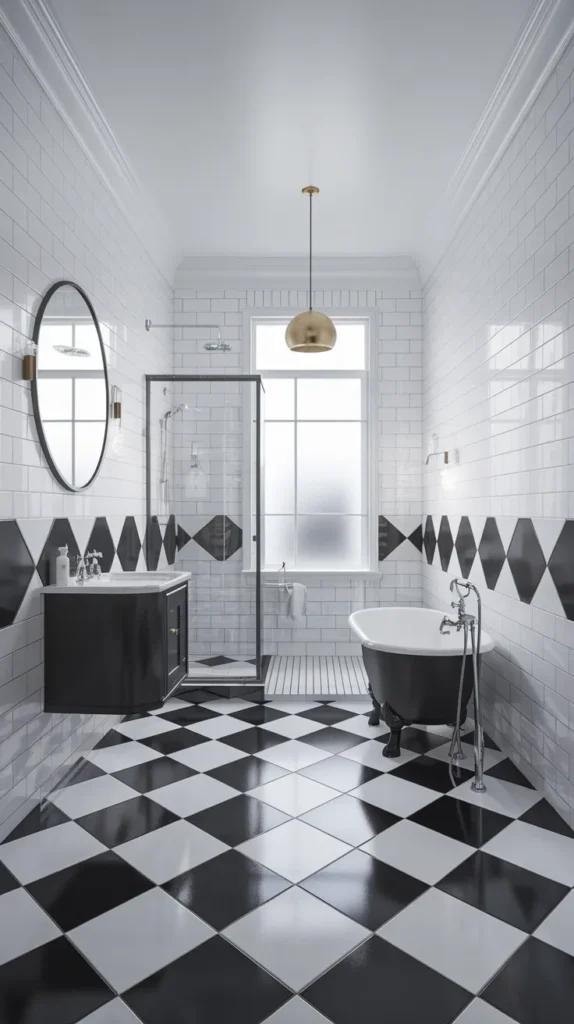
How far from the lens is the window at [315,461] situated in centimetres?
523

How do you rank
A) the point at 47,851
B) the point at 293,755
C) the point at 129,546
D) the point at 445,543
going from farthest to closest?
the point at 445,543 → the point at 129,546 → the point at 293,755 → the point at 47,851

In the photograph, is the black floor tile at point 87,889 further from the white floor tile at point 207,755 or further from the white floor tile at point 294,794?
the white floor tile at point 207,755

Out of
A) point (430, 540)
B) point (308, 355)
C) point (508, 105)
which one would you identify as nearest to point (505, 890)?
point (430, 540)

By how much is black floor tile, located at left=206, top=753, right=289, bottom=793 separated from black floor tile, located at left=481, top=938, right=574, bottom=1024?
1.32 meters

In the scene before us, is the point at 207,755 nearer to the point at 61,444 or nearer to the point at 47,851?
the point at 47,851

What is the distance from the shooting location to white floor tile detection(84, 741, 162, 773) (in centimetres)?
304

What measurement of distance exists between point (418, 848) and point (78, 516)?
2.08 metres

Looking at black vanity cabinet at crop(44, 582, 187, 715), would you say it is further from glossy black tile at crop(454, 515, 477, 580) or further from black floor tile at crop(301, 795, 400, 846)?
glossy black tile at crop(454, 515, 477, 580)

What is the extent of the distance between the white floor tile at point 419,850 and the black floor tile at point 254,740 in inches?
39.1

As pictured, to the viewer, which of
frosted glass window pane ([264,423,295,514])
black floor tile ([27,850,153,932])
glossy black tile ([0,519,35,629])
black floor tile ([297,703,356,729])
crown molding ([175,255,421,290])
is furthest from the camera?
frosted glass window pane ([264,423,295,514])

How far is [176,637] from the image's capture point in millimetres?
3145

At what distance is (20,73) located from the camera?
8.30 ft

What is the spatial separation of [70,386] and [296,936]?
7.82 feet

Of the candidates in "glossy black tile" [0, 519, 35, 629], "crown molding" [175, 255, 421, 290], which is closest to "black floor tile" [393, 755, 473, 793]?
"glossy black tile" [0, 519, 35, 629]
